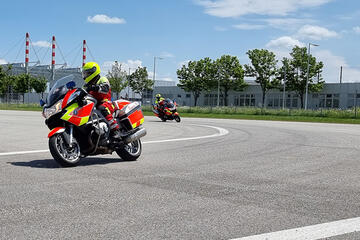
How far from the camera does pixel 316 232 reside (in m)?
3.76

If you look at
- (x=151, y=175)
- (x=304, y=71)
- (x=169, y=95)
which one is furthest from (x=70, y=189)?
(x=169, y=95)

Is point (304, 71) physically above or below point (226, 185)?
above

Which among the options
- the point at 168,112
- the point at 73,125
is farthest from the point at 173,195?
the point at 168,112

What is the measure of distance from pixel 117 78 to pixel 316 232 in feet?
235

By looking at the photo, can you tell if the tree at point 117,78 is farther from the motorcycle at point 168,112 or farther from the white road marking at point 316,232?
the white road marking at point 316,232

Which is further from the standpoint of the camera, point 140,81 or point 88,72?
point 140,81

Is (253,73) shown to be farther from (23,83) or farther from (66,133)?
(66,133)

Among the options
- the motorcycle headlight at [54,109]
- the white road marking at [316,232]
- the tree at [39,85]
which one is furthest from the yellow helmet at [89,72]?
the tree at [39,85]

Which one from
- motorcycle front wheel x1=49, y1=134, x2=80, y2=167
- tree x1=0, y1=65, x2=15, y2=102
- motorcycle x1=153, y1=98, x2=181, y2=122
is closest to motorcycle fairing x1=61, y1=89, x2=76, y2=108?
motorcycle front wheel x1=49, y1=134, x2=80, y2=167

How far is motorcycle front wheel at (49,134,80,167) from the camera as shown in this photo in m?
6.86

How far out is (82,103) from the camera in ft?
23.6

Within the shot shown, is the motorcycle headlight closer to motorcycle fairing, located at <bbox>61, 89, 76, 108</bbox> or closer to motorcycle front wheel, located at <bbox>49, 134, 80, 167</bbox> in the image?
motorcycle fairing, located at <bbox>61, 89, 76, 108</bbox>

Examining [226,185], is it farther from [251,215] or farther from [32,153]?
[32,153]

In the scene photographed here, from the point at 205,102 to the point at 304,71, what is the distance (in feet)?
71.3
